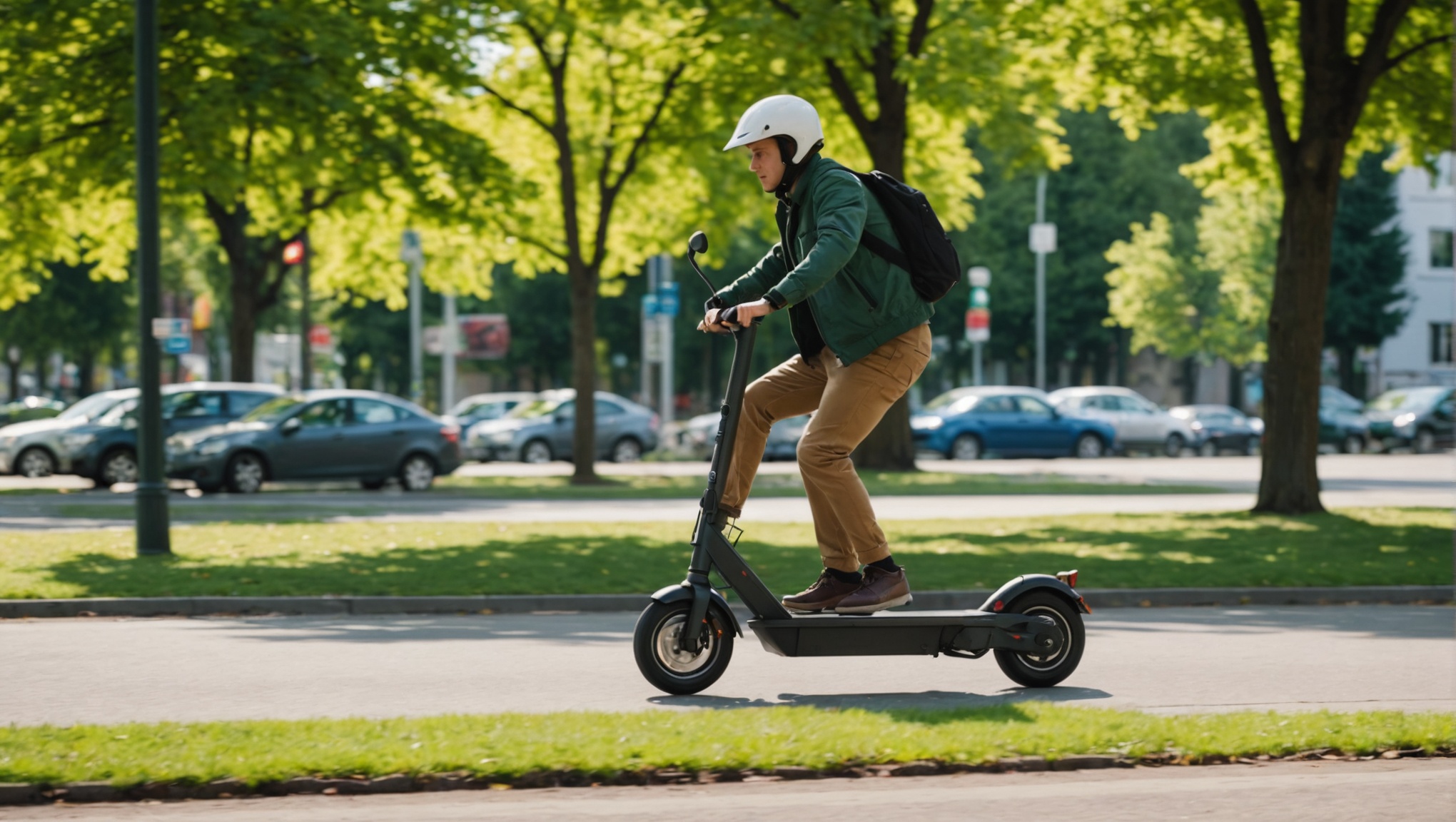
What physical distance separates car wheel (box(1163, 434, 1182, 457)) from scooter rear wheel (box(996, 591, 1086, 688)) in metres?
33.3

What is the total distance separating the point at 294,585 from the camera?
34.9 feet

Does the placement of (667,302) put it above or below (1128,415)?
above

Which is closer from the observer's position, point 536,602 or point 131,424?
point 536,602

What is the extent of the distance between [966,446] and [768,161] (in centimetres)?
2906

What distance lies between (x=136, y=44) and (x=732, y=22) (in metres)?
6.85

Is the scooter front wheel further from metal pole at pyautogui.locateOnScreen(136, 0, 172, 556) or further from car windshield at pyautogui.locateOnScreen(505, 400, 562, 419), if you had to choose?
car windshield at pyautogui.locateOnScreen(505, 400, 562, 419)

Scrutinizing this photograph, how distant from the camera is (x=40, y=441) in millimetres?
24766

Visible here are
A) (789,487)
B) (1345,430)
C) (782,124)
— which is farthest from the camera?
(1345,430)

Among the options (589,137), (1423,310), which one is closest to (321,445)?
(589,137)

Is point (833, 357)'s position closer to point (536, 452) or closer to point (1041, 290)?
point (536, 452)

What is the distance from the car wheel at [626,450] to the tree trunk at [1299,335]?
60.0ft

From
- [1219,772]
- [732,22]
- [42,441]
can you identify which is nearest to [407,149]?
[732,22]

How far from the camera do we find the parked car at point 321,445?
22.4 metres

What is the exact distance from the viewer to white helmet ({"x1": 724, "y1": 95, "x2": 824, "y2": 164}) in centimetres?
625
